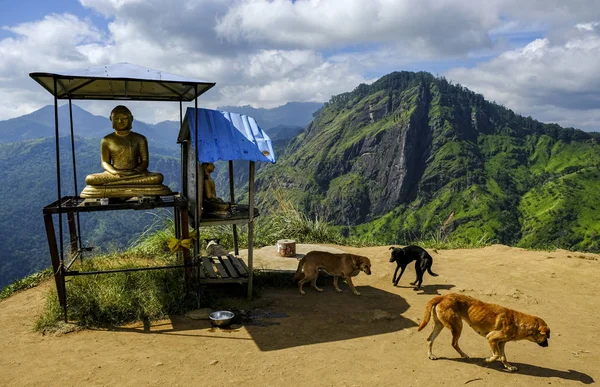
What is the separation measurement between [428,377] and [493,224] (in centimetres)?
11098

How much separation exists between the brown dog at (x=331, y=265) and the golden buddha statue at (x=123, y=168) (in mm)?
3059

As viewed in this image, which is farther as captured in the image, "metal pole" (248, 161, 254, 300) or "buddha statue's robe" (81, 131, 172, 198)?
"metal pole" (248, 161, 254, 300)

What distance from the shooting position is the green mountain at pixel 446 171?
345 feet

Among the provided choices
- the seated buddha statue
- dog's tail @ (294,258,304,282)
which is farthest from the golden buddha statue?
dog's tail @ (294,258,304,282)

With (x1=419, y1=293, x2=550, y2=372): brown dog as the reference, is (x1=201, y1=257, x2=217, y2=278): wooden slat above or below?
below

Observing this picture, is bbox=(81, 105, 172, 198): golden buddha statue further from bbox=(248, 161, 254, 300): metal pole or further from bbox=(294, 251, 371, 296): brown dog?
bbox=(294, 251, 371, 296): brown dog

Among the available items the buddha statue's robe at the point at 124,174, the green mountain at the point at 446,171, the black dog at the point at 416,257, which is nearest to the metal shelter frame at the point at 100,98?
the buddha statue's robe at the point at 124,174

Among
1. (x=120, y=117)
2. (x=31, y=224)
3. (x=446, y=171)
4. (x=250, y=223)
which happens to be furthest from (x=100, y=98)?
(x=31, y=224)

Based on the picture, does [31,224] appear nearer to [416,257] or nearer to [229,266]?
[229,266]

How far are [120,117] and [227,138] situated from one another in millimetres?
2113

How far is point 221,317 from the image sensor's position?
21.5 ft

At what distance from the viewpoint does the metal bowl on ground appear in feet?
21.1

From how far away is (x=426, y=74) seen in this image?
7717 inches

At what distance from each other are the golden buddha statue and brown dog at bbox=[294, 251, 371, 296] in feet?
10.0
